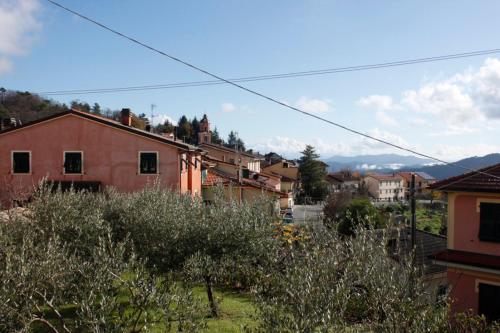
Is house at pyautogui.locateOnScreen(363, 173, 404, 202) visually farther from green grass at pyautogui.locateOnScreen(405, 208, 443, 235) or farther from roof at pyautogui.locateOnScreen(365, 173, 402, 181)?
green grass at pyautogui.locateOnScreen(405, 208, 443, 235)

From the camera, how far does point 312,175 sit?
287 feet

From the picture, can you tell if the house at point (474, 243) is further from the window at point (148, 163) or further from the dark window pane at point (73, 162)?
the dark window pane at point (73, 162)

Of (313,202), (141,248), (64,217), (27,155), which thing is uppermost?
(27,155)

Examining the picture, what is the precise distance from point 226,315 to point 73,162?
1781 cm

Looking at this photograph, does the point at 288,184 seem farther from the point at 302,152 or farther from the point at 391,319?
the point at 391,319

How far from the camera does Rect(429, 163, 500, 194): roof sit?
1686 centimetres

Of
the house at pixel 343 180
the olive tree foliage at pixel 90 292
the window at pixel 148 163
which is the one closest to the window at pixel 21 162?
the window at pixel 148 163

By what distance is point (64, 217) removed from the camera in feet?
39.1

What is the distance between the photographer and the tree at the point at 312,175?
85.8 meters

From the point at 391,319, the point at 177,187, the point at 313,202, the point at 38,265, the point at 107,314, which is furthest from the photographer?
the point at 313,202

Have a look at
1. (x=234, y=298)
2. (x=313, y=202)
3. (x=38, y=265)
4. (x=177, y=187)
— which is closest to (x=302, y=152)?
(x=313, y=202)

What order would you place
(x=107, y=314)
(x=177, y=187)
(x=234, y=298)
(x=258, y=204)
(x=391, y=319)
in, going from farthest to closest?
1. (x=177, y=187)
2. (x=234, y=298)
3. (x=258, y=204)
4. (x=107, y=314)
5. (x=391, y=319)

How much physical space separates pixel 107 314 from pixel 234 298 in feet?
37.2

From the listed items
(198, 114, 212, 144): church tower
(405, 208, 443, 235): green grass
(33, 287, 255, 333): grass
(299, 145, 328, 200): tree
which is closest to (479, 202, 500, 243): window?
(33, 287, 255, 333): grass
